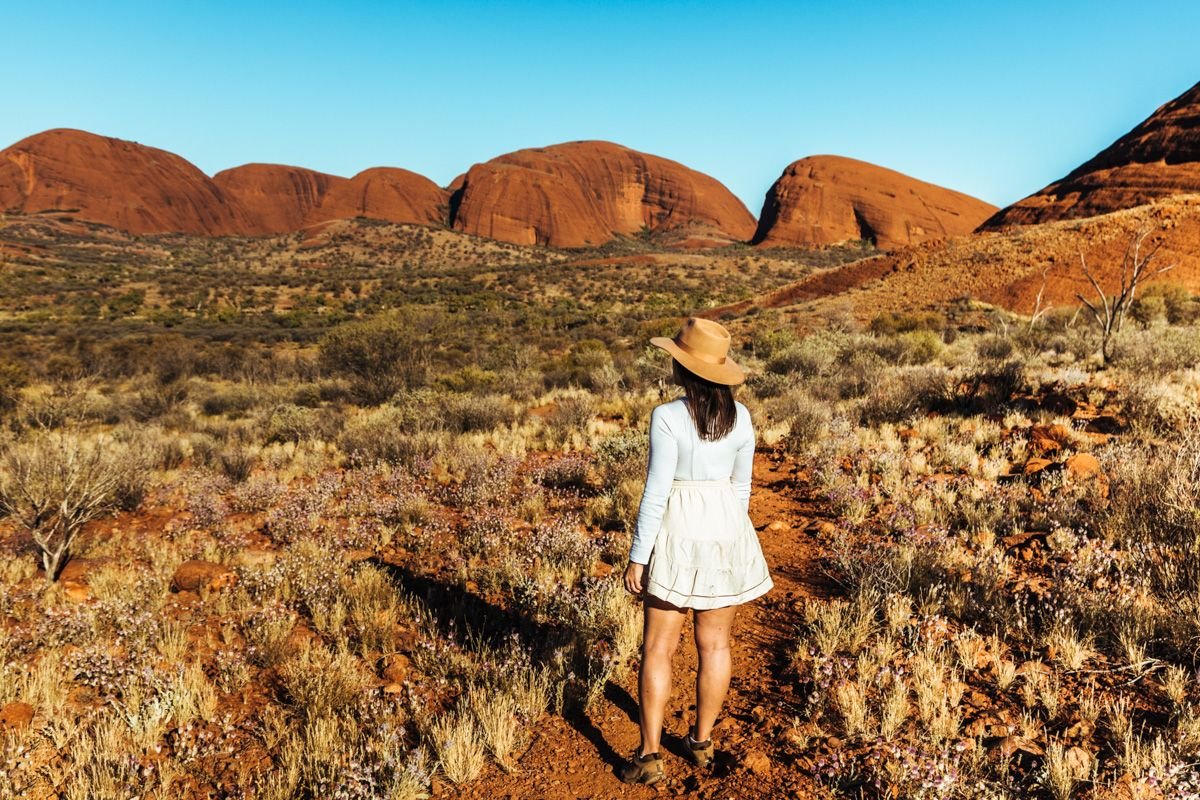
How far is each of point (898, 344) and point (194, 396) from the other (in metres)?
18.9

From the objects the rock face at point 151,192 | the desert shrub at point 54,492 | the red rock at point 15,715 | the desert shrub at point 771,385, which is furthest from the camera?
the rock face at point 151,192

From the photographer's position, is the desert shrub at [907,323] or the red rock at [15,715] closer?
the red rock at [15,715]

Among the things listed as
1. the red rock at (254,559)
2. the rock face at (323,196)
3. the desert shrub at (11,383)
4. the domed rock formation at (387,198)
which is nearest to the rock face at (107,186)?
the rock face at (323,196)

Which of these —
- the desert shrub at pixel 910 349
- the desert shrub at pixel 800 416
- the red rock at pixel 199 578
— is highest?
the desert shrub at pixel 910 349

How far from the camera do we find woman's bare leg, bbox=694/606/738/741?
8.26 feet

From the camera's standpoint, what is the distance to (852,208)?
94.9m

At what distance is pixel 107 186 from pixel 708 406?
141 meters

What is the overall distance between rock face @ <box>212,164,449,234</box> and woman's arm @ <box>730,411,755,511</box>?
9699cm

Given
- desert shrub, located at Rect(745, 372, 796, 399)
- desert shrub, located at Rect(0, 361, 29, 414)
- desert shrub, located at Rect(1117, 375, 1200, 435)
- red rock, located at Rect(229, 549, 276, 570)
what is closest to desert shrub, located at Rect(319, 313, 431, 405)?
desert shrub, located at Rect(0, 361, 29, 414)

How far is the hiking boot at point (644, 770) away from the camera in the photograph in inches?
103

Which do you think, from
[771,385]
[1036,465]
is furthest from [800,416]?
[1036,465]

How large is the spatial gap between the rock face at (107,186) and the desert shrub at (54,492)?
12134 centimetres

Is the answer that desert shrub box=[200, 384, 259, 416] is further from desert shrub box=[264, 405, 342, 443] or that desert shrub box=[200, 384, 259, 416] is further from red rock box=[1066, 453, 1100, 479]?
red rock box=[1066, 453, 1100, 479]

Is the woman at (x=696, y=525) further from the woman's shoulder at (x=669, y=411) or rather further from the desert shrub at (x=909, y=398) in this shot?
the desert shrub at (x=909, y=398)
